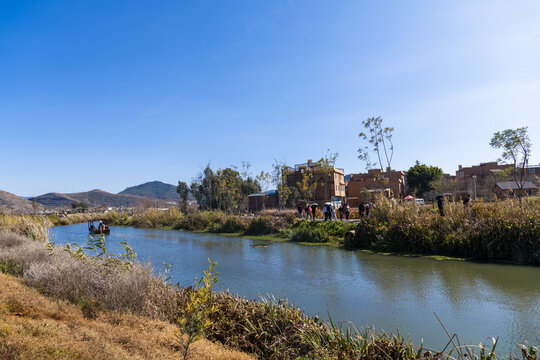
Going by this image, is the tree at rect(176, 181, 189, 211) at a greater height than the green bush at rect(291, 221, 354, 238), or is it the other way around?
the tree at rect(176, 181, 189, 211)

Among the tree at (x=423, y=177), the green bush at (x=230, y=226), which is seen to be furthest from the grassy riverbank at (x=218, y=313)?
the tree at (x=423, y=177)

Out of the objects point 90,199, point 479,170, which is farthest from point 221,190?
point 90,199

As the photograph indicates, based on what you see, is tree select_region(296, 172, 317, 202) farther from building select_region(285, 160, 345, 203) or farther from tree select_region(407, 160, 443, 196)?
tree select_region(407, 160, 443, 196)

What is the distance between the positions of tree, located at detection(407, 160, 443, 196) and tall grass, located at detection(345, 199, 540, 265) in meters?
37.3

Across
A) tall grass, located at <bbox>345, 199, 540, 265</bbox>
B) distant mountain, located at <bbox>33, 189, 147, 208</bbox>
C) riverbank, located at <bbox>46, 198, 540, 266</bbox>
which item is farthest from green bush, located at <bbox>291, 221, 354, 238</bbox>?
distant mountain, located at <bbox>33, 189, 147, 208</bbox>

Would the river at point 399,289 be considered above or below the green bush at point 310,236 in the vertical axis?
below

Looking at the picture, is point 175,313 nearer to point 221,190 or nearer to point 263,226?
point 263,226

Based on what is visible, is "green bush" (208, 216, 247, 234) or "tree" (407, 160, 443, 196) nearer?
"green bush" (208, 216, 247, 234)

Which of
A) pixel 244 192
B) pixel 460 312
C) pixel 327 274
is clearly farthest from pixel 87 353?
pixel 244 192

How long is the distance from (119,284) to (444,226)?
482 inches

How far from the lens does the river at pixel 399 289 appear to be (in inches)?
230

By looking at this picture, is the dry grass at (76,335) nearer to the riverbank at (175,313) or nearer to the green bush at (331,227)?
the riverbank at (175,313)

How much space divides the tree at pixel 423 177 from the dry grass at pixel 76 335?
49.8 meters

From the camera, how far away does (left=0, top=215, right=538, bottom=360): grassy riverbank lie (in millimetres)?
3932
